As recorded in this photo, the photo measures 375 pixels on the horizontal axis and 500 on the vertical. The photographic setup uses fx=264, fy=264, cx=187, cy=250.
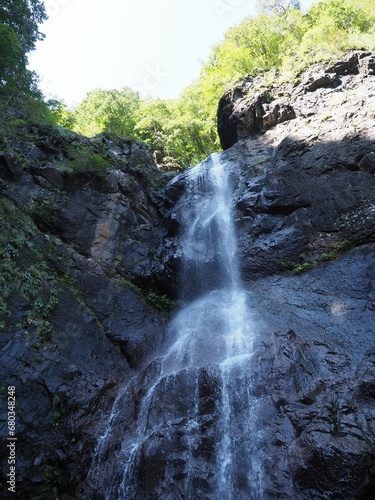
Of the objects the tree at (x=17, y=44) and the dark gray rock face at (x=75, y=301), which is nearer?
the dark gray rock face at (x=75, y=301)

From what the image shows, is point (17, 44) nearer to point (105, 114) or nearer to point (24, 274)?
point (105, 114)

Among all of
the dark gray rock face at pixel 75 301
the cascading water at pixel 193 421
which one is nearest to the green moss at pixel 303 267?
the cascading water at pixel 193 421

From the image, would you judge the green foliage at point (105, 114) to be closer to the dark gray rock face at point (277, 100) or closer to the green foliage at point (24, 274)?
the dark gray rock face at point (277, 100)

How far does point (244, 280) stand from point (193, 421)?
533 centimetres

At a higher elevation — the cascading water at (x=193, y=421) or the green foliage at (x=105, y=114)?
the green foliage at (x=105, y=114)

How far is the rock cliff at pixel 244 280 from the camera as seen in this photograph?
5.09 meters

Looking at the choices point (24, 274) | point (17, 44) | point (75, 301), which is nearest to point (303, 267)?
point (75, 301)

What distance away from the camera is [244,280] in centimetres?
1002

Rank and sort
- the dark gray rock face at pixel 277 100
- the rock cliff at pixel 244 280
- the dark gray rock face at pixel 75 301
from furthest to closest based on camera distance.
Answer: the dark gray rock face at pixel 277 100, the dark gray rock face at pixel 75 301, the rock cliff at pixel 244 280

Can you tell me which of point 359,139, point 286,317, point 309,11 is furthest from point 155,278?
point 309,11

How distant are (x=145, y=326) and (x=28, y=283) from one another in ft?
13.4

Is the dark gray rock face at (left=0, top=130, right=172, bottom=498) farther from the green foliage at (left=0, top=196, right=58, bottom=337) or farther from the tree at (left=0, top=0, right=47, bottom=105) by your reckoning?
the tree at (left=0, top=0, right=47, bottom=105)

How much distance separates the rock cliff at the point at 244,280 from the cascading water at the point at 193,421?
76 mm

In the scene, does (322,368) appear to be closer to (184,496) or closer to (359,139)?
(184,496)
